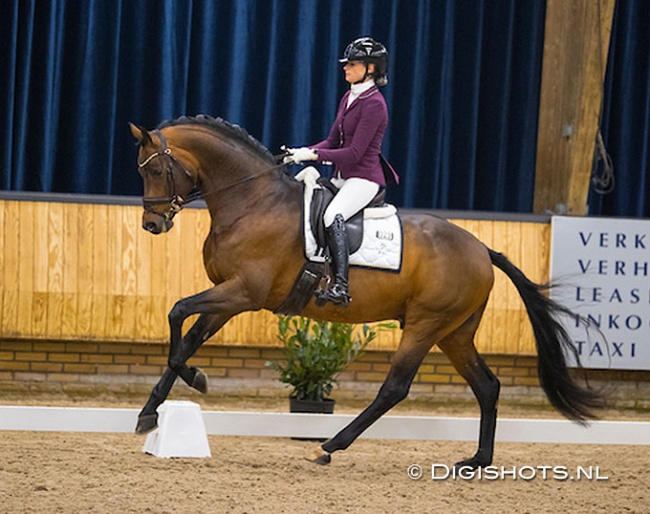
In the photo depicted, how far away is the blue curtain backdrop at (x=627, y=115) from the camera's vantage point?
9.70 metres

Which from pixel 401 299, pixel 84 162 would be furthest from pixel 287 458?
pixel 84 162

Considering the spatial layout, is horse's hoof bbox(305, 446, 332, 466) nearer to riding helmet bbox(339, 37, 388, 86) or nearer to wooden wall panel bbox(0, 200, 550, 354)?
riding helmet bbox(339, 37, 388, 86)

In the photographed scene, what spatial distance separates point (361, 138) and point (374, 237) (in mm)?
527

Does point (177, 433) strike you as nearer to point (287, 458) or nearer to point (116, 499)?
point (287, 458)

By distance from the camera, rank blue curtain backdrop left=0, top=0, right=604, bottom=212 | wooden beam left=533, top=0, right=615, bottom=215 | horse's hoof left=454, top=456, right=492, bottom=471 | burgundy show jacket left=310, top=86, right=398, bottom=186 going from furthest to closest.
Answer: blue curtain backdrop left=0, top=0, right=604, bottom=212, wooden beam left=533, top=0, right=615, bottom=215, horse's hoof left=454, top=456, right=492, bottom=471, burgundy show jacket left=310, top=86, right=398, bottom=186

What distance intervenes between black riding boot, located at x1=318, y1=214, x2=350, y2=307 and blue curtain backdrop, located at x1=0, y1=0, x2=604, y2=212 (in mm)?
3787

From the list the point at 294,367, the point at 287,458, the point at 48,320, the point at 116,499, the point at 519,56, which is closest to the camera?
the point at 116,499

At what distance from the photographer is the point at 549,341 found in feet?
19.7

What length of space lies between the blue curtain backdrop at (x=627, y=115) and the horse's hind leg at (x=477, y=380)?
4201 millimetres

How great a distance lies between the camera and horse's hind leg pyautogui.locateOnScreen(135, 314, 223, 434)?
17.1 feet

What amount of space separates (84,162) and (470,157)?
3329 mm

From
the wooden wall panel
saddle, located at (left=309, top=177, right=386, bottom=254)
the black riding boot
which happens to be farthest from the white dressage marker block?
the wooden wall panel

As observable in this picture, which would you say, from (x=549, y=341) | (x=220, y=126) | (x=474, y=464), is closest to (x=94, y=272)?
(x=220, y=126)

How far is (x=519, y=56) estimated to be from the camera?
9664mm
